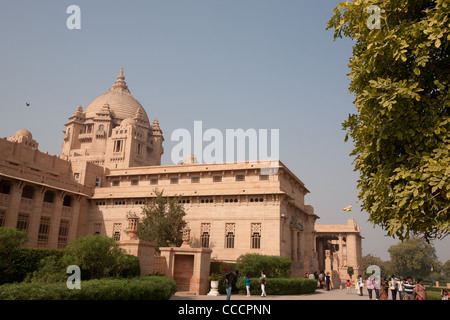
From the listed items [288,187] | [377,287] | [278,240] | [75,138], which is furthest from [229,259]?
[75,138]

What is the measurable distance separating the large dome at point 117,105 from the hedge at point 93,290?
198ft

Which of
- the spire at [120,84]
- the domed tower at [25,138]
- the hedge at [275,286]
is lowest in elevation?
the hedge at [275,286]

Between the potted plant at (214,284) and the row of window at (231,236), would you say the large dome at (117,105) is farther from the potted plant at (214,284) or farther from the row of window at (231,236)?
the potted plant at (214,284)

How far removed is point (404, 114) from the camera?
364 inches

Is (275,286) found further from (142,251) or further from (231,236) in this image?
(142,251)

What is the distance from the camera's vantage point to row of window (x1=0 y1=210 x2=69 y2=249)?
113ft

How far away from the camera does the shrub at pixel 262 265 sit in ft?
92.7

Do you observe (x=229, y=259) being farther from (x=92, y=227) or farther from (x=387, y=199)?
(x=387, y=199)

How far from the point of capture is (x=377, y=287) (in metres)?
23.0

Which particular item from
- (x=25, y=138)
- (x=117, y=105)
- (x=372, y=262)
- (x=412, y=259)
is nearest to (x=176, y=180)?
(x=25, y=138)

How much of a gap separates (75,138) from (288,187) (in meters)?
47.0

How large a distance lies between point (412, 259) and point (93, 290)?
95.9 m

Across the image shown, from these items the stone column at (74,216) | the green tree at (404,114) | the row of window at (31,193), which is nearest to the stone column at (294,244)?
the stone column at (74,216)

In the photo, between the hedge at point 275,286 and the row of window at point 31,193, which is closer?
the hedge at point 275,286
